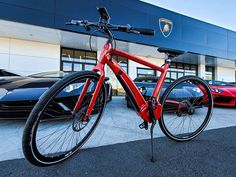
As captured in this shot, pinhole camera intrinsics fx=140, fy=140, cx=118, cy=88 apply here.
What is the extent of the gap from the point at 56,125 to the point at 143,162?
53.7 inches

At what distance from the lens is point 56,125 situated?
78.3 inches

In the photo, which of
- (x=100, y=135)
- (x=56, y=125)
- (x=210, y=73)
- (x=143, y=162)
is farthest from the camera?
(x=210, y=73)

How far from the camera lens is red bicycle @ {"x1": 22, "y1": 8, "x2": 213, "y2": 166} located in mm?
927

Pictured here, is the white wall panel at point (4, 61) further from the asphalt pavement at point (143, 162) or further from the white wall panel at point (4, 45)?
the asphalt pavement at point (143, 162)

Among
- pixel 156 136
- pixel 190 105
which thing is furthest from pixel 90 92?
pixel 190 105

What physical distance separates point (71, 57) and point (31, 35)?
2201 mm

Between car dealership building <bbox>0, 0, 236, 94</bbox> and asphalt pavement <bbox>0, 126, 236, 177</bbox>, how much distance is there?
107 inches

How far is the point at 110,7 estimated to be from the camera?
672 centimetres

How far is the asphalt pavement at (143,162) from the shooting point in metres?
1.03

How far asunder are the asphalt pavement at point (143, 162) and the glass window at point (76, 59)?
710 centimetres

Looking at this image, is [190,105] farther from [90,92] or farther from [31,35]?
[31,35]

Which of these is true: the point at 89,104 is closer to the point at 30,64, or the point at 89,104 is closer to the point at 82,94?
the point at 82,94

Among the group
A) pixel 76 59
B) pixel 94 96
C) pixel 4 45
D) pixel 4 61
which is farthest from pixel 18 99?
pixel 76 59

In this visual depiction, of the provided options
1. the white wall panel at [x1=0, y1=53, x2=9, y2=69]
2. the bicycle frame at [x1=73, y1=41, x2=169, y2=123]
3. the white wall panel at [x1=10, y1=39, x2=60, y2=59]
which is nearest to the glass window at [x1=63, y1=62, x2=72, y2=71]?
the white wall panel at [x1=10, y1=39, x2=60, y2=59]
